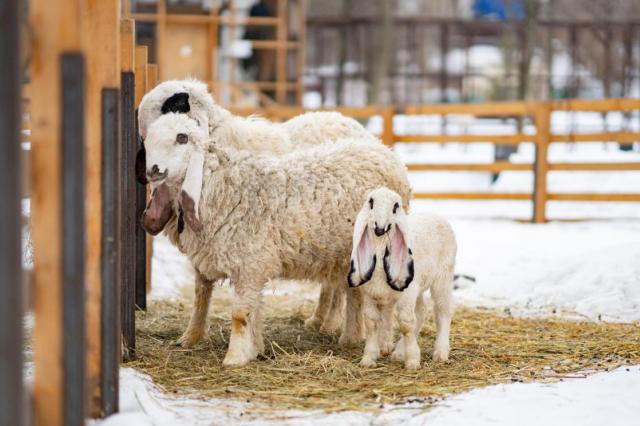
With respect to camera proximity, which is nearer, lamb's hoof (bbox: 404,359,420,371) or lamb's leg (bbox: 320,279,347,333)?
lamb's hoof (bbox: 404,359,420,371)

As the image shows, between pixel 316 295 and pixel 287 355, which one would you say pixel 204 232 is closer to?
pixel 287 355

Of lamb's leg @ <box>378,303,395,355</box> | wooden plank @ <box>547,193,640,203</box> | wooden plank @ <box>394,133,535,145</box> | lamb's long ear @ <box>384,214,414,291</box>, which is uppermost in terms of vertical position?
wooden plank @ <box>394,133,535,145</box>

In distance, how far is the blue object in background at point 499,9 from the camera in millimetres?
26562

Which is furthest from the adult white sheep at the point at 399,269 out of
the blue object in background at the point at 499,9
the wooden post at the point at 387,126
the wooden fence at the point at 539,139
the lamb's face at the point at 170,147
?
the blue object in background at the point at 499,9

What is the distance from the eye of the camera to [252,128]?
7.35m

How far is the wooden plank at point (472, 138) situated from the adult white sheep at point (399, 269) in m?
7.87

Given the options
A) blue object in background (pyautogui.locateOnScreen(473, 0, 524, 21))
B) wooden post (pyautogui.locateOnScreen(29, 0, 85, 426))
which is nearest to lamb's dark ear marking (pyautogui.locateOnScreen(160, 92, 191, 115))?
wooden post (pyautogui.locateOnScreen(29, 0, 85, 426))

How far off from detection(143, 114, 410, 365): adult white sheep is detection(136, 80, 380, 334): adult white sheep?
27cm

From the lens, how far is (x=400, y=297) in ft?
19.2

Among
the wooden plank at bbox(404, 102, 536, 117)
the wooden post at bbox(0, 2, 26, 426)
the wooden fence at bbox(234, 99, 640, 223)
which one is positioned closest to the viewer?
the wooden post at bbox(0, 2, 26, 426)

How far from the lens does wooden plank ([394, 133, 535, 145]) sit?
14.0 m

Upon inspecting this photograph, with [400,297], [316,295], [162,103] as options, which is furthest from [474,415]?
[316,295]

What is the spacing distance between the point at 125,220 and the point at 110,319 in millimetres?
1570

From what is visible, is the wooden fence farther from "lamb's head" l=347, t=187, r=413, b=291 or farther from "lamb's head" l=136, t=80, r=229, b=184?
"lamb's head" l=347, t=187, r=413, b=291
